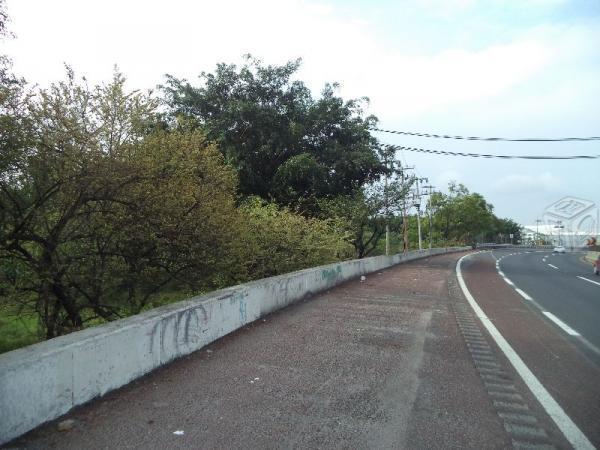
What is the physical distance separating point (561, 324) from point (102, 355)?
7.85 metres

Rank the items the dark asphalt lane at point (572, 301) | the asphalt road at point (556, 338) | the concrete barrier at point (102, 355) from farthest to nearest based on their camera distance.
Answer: the dark asphalt lane at point (572, 301) → the asphalt road at point (556, 338) → the concrete barrier at point (102, 355)

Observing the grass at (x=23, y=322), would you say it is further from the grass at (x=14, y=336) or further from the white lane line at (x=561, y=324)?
the white lane line at (x=561, y=324)

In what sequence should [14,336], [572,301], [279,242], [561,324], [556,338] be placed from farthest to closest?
1. [14,336]
2. [279,242]
3. [572,301]
4. [561,324]
5. [556,338]

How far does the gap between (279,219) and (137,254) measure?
5226 mm

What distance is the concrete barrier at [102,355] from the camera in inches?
124

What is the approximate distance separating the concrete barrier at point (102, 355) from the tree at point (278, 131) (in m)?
13.2

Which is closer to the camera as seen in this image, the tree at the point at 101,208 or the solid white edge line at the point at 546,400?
the solid white edge line at the point at 546,400

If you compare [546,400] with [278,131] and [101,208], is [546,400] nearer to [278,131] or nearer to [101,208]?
[101,208]

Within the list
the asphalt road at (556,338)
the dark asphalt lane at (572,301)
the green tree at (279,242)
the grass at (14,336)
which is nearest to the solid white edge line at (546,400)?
the asphalt road at (556,338)

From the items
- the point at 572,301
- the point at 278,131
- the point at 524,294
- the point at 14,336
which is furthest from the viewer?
the point at 278,131

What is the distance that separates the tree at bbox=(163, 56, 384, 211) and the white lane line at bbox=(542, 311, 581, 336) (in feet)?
38.5

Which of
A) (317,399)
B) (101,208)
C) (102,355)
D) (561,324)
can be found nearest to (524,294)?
(561,324)

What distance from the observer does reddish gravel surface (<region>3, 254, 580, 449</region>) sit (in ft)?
10.7

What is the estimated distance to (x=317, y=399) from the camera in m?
4.04
